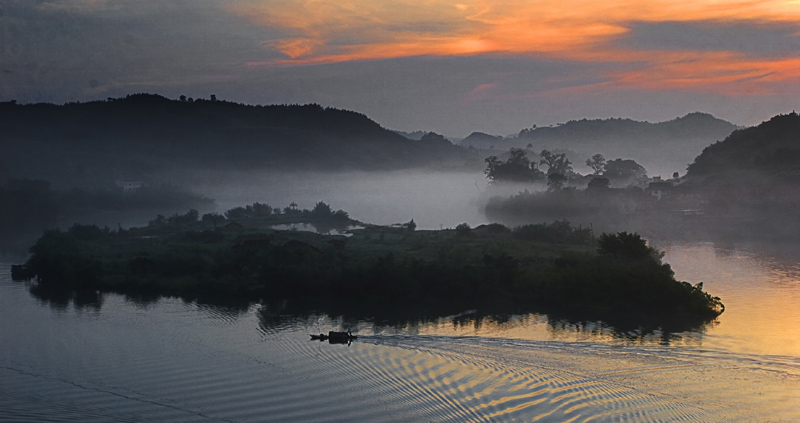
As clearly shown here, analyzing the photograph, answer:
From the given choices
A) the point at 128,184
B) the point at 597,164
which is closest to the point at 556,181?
the point at 597,164

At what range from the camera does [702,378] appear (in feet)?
58.2

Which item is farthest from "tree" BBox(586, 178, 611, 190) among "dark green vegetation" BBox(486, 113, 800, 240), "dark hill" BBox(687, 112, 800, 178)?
"dark hill" BBox(687, 112, 800, 178)

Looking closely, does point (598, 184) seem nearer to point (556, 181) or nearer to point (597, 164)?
point (556, 181)

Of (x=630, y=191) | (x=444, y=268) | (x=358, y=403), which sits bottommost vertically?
(x=358, y=403)

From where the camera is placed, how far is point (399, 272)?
1123 inches

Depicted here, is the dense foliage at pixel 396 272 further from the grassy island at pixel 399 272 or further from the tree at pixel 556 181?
the tree at pixel 556 181

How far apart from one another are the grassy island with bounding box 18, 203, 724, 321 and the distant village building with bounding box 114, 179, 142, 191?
50.1 metres

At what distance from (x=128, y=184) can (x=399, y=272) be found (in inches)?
2741

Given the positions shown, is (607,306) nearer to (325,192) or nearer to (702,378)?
(702,378)

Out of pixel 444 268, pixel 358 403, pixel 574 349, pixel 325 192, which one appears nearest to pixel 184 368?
pixel 358 403

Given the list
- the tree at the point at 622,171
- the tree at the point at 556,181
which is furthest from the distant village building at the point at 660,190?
the tree at the point at 622,171

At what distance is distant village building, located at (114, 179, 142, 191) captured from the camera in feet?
288

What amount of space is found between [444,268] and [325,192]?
206 feet

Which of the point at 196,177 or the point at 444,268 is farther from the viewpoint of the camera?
the point at 196,177
